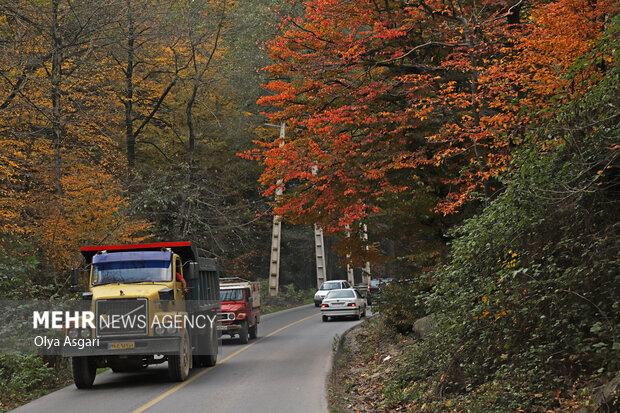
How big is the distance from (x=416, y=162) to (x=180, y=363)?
8.06m

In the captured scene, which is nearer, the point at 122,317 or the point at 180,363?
the point at 122,317

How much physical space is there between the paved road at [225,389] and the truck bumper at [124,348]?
2.62ft

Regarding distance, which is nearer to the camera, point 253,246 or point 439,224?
point 439,224

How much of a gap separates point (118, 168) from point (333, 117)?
1511cm

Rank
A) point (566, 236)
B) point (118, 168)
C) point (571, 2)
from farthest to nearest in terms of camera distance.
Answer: point (118, 168), point (571, 2), point (566, 236)

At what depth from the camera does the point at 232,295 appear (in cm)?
2559

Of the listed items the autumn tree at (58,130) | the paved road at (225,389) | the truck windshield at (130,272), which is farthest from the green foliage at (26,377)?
the autumn tree at (58,130)

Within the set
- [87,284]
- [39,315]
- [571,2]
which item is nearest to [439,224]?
[571,2]

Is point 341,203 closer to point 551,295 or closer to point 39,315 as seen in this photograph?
point 39,315

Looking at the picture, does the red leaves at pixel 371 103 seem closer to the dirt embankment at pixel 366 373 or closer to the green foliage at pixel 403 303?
the green foliage at pixel 403 303

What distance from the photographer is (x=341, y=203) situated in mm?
19781

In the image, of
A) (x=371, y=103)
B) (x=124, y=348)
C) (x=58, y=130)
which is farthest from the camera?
(x=58, y=130)

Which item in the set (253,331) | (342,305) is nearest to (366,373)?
(253,331)

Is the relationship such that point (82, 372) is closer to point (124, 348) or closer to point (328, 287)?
point (124, 348)
